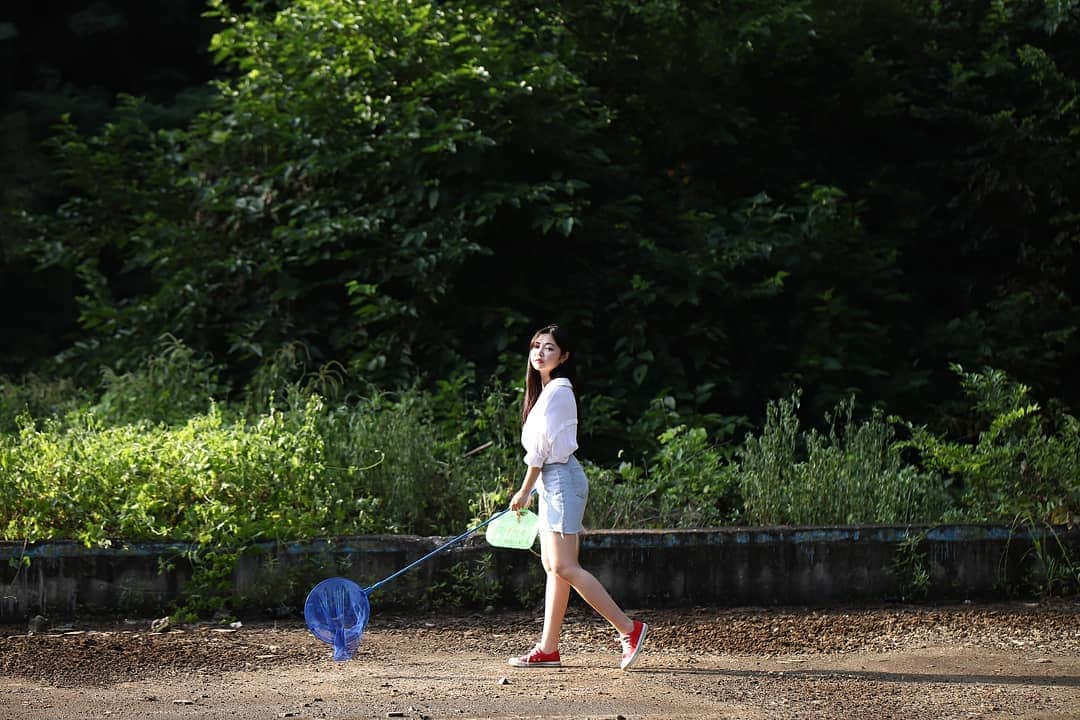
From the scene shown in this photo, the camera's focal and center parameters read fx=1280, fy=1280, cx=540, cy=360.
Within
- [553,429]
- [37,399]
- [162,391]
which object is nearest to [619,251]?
[162,391]

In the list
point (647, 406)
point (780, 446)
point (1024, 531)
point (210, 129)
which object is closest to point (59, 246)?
point (210, 129)

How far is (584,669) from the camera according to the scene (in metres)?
5.50

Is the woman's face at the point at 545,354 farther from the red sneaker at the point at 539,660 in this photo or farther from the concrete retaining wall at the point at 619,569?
the concrete retaining wall at the point at 619,569

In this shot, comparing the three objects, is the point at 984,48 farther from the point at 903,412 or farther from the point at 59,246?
the point at 59,246

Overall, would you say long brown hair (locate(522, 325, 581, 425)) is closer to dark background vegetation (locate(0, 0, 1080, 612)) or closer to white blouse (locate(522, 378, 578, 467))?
white blouse (locate(522, 378, 578, 467))

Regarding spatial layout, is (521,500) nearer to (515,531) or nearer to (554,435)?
(554,435)

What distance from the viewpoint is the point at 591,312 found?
9.75 meters

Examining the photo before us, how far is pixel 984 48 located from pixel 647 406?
4.95 m

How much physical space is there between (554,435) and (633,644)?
95 centimetres

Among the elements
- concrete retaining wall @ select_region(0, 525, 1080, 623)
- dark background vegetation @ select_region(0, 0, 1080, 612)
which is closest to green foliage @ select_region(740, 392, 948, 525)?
dark background vegetation @ select_region(0, 0, 1080, 612)

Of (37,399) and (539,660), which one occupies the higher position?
(37,399)

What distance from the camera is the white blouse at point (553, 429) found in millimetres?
5480

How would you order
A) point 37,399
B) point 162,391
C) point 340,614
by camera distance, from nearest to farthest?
point 340,614, point 162,391, point 37,399

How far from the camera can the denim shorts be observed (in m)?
5.48
